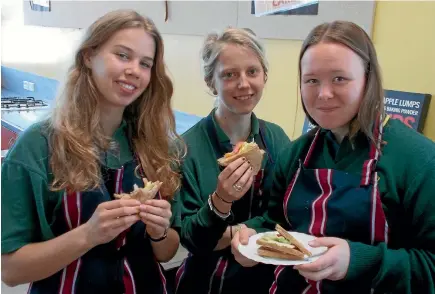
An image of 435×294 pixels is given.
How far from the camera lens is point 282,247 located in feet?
3.39

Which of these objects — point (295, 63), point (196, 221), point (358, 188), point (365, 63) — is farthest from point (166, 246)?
point (295, 63)

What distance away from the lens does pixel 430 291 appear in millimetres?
1006

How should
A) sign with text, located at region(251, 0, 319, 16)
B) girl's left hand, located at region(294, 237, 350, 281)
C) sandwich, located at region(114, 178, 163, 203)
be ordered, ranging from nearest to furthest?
girl's left hand, located at region(294, 237, 350, 281), sandwich, located at region(114, 178, 163, 203), sign with text, located at region(251, 0, 319, 16)

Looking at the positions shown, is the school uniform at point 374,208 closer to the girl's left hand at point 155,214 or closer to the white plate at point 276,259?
the white plate at point 276,259

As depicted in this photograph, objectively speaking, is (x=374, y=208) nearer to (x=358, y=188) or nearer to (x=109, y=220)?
(x=358, y=188)

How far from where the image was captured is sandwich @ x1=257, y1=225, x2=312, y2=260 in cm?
102

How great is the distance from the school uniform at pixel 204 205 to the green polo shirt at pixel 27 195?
16.4 inches

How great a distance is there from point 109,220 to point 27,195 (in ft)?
0.80

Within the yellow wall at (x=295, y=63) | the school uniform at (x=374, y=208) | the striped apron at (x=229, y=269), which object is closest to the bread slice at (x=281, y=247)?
the school uniform at (x=374, y=208)

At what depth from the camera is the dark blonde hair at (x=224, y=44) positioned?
4.68 feet

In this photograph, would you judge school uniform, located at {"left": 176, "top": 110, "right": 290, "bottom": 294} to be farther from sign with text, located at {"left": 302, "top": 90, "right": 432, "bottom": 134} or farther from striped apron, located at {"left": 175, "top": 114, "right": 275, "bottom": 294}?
sign with text, located at {"left": 302, "top": 90, "right": 432, "bottom": 134}

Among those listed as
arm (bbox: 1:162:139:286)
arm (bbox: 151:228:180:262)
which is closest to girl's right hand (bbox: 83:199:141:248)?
arm (bbox: 1:162:139:286)

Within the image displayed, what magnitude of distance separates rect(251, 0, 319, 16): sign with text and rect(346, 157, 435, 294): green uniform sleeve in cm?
121

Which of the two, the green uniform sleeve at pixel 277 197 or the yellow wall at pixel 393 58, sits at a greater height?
the yellow wall at pixel 393 58
